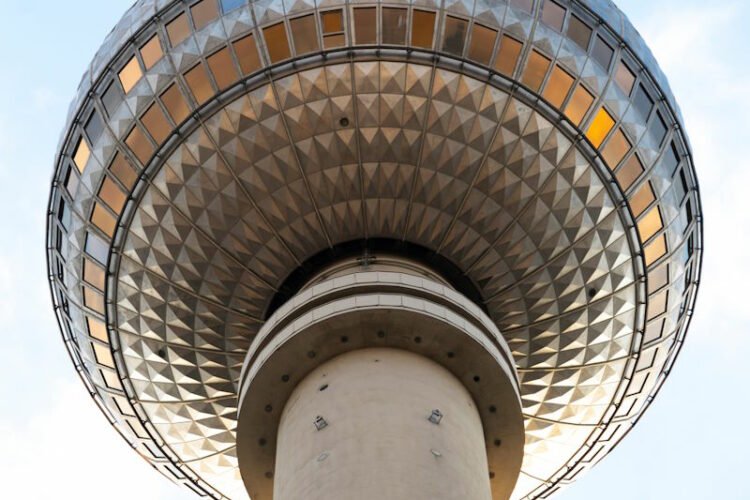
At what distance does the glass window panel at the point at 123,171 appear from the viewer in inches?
820

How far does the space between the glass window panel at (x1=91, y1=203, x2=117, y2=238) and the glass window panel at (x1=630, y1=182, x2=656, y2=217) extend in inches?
479

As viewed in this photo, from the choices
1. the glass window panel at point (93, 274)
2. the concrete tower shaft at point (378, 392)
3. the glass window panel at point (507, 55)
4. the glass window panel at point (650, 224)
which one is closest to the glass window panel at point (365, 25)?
the glass window panel at point (507, 55)

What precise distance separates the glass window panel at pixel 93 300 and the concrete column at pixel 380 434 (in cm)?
592

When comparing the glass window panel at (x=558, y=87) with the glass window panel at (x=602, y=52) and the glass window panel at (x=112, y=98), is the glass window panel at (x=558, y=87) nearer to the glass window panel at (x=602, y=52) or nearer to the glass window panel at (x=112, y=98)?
the glass window panel at (x=602, y=52)

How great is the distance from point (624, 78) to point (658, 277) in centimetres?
500

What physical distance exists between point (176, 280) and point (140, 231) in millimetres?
1419

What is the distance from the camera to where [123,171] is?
68.8 ft

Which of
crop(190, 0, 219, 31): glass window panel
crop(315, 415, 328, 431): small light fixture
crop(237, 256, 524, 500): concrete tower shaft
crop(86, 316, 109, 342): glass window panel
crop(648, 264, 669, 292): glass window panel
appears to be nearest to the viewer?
crop(237, 256, 524, 500): concrete tower shaft

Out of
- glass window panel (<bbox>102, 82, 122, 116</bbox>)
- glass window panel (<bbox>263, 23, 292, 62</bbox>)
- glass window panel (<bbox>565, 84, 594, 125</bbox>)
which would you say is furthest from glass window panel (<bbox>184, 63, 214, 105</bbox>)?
glass window panel (<bbox>565, 84, 594, 125</bbox>)

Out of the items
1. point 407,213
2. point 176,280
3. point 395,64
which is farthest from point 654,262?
point 176,280

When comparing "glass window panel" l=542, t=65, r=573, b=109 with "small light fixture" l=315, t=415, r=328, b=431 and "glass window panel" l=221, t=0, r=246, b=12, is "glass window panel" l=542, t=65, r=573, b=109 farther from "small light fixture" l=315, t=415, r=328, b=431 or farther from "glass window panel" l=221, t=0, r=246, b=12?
"small light fixture" l=315, t=415, r=328, b=431

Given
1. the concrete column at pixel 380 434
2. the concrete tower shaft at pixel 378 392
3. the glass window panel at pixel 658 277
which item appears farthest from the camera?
the glass window panel at pixel 658 277

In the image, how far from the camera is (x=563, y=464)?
2605cm

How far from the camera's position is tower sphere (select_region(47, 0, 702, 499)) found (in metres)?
19.7
